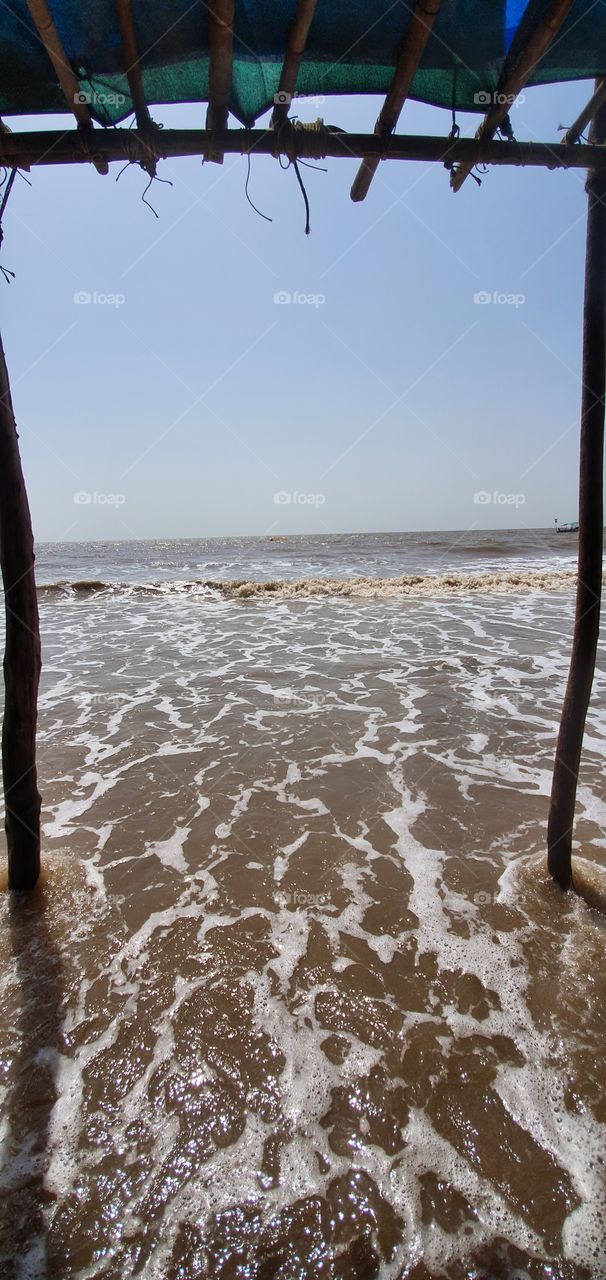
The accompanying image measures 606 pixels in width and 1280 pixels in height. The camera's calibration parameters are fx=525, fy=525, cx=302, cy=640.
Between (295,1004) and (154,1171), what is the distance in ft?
2.89

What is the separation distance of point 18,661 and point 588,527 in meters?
3.55

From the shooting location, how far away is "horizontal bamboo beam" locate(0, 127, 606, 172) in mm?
2691

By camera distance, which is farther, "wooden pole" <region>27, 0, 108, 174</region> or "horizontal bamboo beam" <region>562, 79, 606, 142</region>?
"horizontal bamboo beam" <region>562, 79, 606, 142</region>

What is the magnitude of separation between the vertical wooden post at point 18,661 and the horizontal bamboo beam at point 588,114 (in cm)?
338

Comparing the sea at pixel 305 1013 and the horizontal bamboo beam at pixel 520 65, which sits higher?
the horizontal bamboo beam at pixel 520 65

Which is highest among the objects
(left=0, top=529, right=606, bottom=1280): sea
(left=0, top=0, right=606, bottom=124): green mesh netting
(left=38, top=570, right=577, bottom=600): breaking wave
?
(left=0, top=0, right=606, bottom=124): green mesh netting

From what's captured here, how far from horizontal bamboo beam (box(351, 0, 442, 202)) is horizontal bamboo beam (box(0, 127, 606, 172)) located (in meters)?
0.07

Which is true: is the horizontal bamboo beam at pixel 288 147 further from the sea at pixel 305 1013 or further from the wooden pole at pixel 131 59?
the sea at pixel 305 1013

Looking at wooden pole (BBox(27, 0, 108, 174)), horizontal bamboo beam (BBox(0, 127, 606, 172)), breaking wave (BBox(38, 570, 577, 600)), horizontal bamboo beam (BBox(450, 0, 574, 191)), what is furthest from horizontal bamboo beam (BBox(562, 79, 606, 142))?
breaking wave (BBox(38, 570, 577, 600))

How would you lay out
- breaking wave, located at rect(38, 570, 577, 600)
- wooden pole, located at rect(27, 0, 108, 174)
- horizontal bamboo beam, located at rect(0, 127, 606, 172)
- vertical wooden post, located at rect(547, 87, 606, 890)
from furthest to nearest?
breaking wave, located at rect(38, 570, 577, 600)
vertical wooden post, located at rect(547, 87, 606, 890)
horizontal bamboo beam, located at rect(0, 127, 606, 172)
wooden pole, located at rect(27, 0, 108, 174)

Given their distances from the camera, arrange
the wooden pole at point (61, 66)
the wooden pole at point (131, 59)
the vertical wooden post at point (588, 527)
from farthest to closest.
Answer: the vertical wooden post at point (588, 527) → the wooden pole at point (131, 59) → the wooden pole at point (61, 66)

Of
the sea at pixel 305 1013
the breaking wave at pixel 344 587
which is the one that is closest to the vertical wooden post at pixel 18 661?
the sea at pixel 305 1013

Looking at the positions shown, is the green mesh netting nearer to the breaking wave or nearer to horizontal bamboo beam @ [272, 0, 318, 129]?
horizontal bamboo beam @ [272, 0, 318, 129]

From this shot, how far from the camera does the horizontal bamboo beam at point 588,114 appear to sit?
8.96 feet
